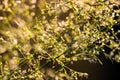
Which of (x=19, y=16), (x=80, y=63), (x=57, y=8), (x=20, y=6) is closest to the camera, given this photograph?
(x=57, y=8)

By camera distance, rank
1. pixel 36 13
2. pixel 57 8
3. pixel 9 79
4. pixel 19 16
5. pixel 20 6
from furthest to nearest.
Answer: pixel 36 13
pixel 19 16
pixel 20 6
pixel 57 8
pixel 9 79

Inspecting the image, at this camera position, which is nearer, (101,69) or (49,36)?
(49,36)

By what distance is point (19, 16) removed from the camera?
1968 mm

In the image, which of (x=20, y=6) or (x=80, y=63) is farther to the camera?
(x=80, y=63)

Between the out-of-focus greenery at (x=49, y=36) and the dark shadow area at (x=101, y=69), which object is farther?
the dark shadow area at (x=101, y=69)

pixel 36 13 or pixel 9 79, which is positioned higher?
pixel 36 13

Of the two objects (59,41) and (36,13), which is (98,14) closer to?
(59,41)

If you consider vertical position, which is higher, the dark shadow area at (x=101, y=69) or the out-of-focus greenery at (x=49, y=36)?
→ the out-of-focus greenery at (x=49, y=36)

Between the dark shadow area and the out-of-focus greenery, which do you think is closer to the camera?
the out-of-focus greenery

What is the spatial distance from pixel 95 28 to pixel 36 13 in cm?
53

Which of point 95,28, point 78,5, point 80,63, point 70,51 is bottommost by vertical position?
point 80,63

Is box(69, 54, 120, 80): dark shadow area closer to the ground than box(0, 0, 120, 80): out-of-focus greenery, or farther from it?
closer to the ground

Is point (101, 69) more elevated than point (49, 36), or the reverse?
point (49, 36)

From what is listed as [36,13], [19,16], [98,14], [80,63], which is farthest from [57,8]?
[80,63]
